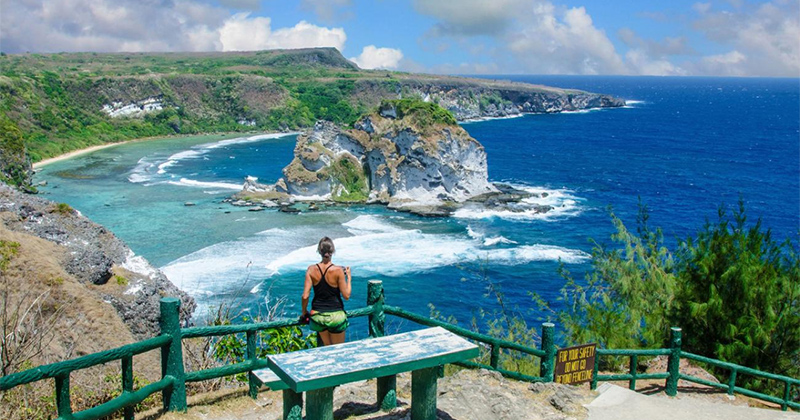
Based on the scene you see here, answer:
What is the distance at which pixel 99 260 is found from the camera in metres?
15.2

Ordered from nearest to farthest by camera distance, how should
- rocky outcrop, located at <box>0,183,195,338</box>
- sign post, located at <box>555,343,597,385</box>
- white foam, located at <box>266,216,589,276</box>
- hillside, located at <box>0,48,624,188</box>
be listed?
sign post, located at <box>555,343,597,385</box>
rocky outcrop, located at <box>0,183,195,338</box>
white foam, located at <box>266,216,589,276</box>
hillside, located at <box>0,48,624,188</box>

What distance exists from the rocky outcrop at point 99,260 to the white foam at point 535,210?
1589 inches

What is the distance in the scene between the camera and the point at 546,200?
202 feet

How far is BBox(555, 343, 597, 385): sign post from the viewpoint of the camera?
880 cm

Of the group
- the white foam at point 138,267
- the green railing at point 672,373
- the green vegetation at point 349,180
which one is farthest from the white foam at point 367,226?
the green railing at point 672,373

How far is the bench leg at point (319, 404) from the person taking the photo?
5840 millimetres

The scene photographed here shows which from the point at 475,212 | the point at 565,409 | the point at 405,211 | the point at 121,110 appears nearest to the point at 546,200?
the point at 475,212

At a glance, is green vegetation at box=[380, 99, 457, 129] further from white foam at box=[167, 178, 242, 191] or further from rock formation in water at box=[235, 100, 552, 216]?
white foam at box=[167, 178, 242, 191]

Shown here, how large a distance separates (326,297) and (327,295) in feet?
0.08

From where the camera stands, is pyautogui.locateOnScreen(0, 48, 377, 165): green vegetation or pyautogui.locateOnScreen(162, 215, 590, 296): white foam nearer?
pyautogui.locateOnScreen(162, 215, 590, 296): white foam

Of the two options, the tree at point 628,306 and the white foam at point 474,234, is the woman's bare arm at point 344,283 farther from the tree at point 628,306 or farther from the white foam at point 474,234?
the white foam at point 474,234

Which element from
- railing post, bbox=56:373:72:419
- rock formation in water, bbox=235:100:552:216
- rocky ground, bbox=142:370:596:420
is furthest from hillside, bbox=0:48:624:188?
railing post, bbox=56:373:72:419

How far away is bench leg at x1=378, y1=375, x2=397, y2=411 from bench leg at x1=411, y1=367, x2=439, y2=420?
0.70 m

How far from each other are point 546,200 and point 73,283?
172ft
